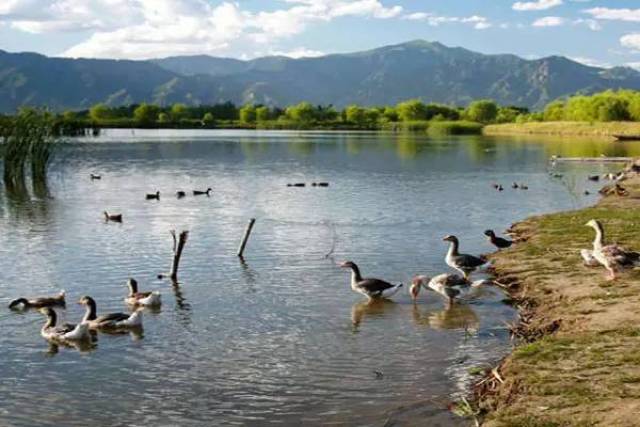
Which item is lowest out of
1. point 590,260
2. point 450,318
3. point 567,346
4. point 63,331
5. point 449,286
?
point 450,318

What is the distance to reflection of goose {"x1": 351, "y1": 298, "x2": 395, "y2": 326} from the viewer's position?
2120cm

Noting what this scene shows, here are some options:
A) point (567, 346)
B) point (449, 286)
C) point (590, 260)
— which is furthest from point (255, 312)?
point (590, 260)

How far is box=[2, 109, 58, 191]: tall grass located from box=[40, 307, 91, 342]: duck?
43.1 meters

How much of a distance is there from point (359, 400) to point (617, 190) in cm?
4057

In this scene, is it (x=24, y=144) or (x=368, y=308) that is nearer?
(x=368, y=308)

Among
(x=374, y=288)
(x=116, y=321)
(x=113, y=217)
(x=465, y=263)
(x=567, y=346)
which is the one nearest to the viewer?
(x=567, y=346)

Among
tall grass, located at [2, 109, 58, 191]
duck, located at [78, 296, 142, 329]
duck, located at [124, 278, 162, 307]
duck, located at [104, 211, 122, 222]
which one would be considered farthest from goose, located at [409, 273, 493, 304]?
tall grass, located at [2, 109, 58, 191]

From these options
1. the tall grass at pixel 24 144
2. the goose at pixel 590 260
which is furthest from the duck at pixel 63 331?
the tall grass at pixel 24 144

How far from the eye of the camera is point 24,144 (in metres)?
63.2

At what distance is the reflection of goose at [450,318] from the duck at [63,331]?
29.6ft

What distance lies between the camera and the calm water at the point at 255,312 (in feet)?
48.3

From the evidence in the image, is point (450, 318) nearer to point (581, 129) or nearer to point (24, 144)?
point (24, 144)

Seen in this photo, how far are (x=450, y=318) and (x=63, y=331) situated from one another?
10573mm

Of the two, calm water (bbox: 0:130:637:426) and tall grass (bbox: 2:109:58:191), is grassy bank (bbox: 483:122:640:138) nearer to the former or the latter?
calm water (bbox: 0:130:637:426)
